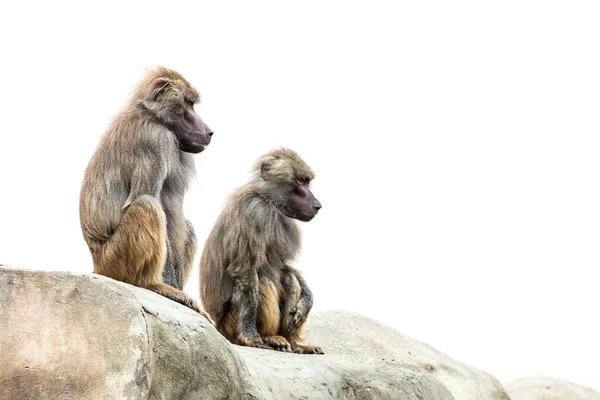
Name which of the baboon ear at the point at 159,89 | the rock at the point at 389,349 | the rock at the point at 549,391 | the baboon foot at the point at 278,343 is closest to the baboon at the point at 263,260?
the baboon foot at the point at 278,343

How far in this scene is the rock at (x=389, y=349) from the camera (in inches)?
363

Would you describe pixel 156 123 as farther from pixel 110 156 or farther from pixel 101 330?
pixel 101 330

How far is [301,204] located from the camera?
7.59 m

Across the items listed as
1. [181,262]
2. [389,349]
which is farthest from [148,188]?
[389,349]

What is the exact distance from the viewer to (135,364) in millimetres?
4250

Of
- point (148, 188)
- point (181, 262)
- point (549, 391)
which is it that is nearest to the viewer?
point (148, 188)

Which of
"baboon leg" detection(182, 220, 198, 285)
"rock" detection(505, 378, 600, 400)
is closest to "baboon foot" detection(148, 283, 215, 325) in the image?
"baboon leg" detection(182, 220, 198, 285)

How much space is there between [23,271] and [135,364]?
0.79 m

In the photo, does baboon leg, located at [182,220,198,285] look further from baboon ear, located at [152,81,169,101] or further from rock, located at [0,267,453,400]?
rock, located at [0,267,453,400]

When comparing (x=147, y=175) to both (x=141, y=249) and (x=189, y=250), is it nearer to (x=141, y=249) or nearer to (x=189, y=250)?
(x=141, y=249)

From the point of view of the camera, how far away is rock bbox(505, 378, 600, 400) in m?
10.8

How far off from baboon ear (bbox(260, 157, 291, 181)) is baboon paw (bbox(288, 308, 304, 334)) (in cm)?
115

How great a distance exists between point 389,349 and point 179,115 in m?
4.01

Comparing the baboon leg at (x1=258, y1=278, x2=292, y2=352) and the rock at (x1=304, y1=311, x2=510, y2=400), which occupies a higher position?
the baboon leg at (x1=258, y1=278, x2=292, y2=352)
